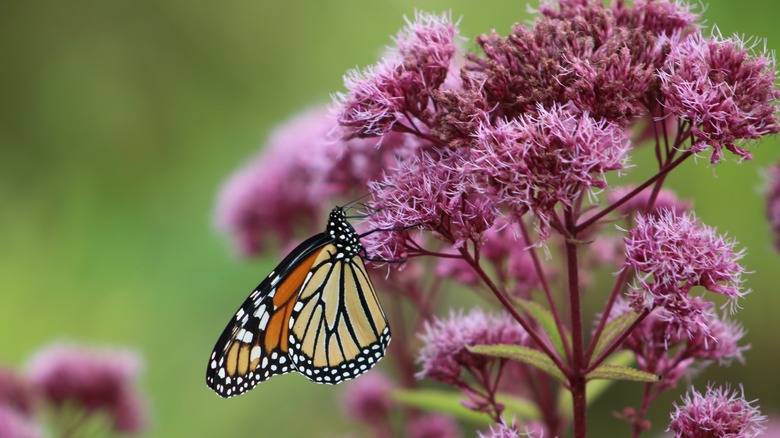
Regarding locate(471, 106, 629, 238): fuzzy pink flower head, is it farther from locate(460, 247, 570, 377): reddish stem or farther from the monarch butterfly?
the monarch butterfly

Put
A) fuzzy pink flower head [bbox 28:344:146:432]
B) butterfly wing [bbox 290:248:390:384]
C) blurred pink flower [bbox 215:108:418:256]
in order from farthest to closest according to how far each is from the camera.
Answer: fuzzy pink flower head [bbox 28:344:146:432] → blurred pink flower [bbox 215:108:418:256] → butterfly wing [bbox 290:248:390:384]

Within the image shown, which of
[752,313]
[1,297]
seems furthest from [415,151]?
[1,297]

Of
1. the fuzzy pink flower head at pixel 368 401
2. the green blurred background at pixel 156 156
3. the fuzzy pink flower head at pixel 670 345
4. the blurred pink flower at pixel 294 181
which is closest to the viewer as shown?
the fuzzy pink flower head at pixel 670 345

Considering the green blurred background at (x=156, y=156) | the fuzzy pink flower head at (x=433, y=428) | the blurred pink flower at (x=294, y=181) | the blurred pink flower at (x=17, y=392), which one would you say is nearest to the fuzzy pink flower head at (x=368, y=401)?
the fuzzy pink flower head at (x=433, y=428)

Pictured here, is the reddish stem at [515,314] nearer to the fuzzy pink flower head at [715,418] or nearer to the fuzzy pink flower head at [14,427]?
the fuzzy pink flower head at [715,418]

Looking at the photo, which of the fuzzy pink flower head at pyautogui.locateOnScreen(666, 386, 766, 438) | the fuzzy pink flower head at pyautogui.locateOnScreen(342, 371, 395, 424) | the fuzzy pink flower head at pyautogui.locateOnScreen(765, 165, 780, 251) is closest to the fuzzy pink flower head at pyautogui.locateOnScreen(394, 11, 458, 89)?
the fuzzy pink flower head at pyautogui.locateOnScreen(666, 386, 766, 438)

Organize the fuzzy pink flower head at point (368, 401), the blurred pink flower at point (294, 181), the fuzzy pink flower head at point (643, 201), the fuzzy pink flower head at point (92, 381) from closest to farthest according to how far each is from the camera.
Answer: the fuzzy pink flower head at point (643, 201) < the blurred pink flower at point (294, 181) < the fuzzy pink flower head at point (368, 401) < the fuzzy pink flower head at point (92, 381)
